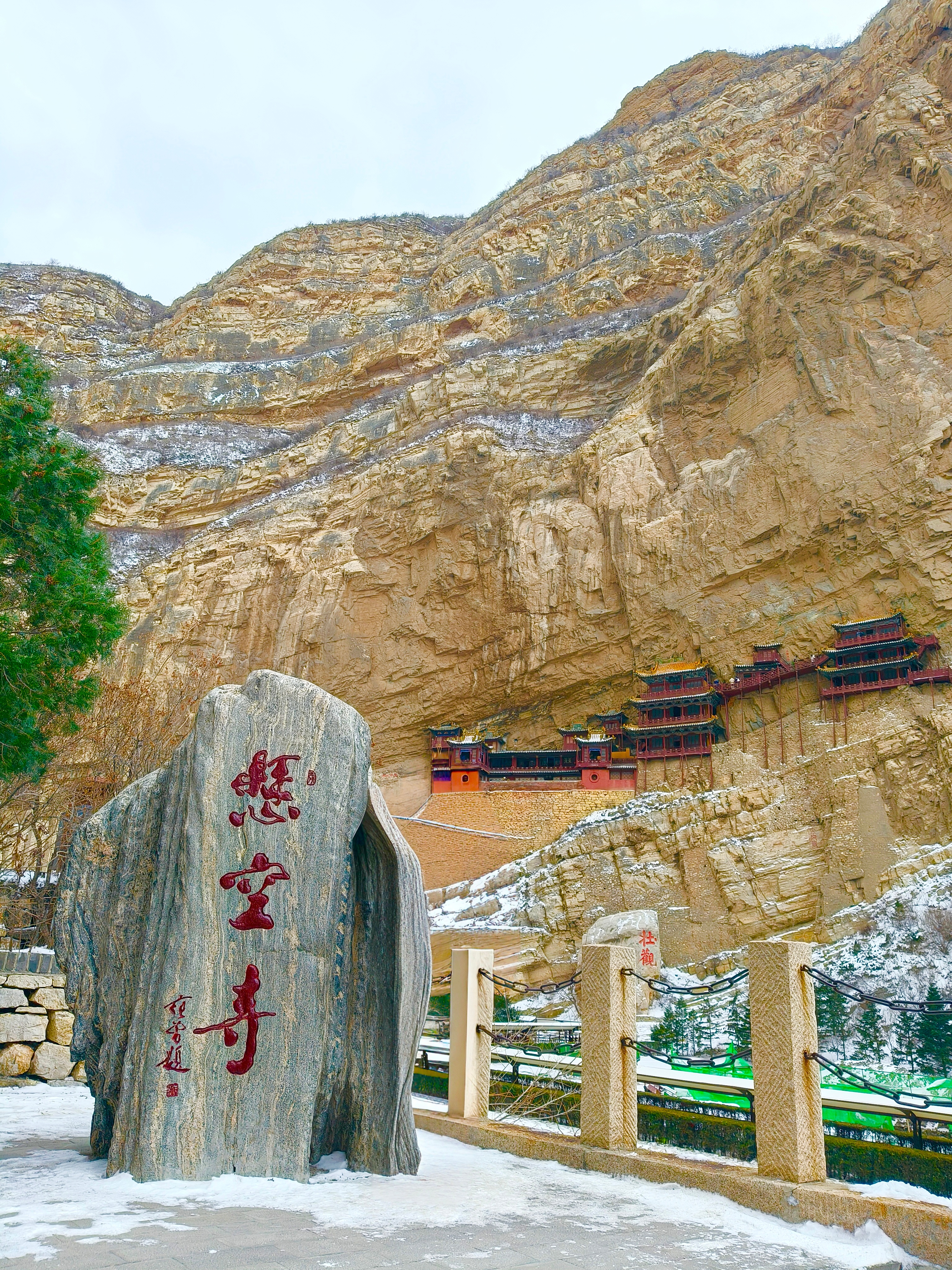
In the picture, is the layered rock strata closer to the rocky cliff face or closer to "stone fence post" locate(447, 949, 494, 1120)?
the rocky cliff face

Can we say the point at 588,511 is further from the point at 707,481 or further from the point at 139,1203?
the point at 139,1203

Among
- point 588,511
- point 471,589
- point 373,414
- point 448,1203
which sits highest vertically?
point 373,414

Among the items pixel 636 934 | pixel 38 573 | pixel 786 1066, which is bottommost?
pixel 786 1066

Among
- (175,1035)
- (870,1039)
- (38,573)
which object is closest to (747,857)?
(870,1039)

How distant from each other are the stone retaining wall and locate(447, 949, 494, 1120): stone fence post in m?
4.09

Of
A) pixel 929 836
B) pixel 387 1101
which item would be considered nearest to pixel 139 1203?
pixel 387 1101

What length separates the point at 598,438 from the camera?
97.1ft

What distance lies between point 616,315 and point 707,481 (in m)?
11.8

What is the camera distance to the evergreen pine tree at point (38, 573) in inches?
279

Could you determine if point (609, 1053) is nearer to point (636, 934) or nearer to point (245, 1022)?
point (245, 1022)

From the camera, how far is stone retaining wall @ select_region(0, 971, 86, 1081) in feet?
28.6

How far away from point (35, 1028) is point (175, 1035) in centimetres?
518

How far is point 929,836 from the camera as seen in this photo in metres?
19.2

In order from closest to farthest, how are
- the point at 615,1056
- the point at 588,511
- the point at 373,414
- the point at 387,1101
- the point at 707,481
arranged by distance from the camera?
the point at 387,1101
the point at 615,1056
the point at 707,481
the point at 588,511
the point at 373,414
